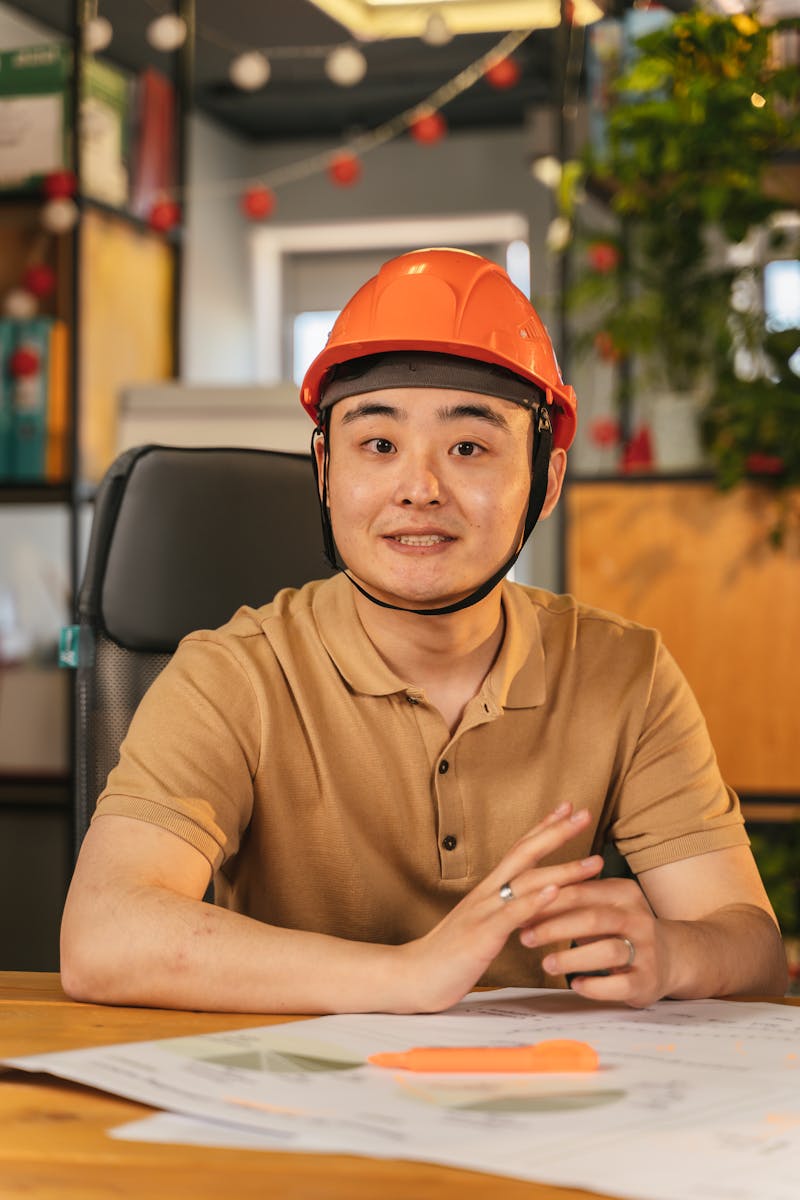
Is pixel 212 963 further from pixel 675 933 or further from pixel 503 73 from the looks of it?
pixel 503 73

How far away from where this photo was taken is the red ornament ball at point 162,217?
3.94 metres

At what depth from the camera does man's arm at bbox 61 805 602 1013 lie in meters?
1.00

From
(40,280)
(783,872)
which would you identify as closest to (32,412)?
(40,280)

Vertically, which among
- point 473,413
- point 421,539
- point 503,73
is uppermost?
point 503,73

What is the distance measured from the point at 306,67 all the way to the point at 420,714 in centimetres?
430

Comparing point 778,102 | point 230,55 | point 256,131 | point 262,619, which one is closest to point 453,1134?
point 262,619

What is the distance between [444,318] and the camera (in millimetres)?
1295

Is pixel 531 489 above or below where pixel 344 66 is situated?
below

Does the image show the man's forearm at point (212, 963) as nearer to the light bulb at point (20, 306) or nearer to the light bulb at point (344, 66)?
the light bulb at point (20, 306)

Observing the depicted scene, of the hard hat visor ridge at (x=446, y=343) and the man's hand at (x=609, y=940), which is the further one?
the hard hat visor ridge at (x=446, y=343)

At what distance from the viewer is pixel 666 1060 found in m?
0.85

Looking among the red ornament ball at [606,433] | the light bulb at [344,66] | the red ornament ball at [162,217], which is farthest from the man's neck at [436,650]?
the light bulb at [344,66]

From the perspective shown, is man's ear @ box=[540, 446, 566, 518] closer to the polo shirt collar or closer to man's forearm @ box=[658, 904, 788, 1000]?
the polo shirt collar

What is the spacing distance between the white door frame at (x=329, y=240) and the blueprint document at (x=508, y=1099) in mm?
5006
